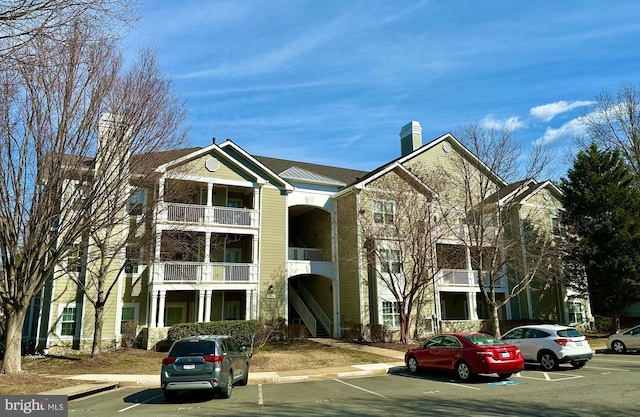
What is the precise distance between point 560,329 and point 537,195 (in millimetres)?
18968

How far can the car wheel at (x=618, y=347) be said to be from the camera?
2056 cm

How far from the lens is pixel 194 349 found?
11.2 metres

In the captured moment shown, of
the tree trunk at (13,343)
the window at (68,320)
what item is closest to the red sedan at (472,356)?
the tree trunk at (13,343)

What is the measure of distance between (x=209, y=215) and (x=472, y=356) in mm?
16563

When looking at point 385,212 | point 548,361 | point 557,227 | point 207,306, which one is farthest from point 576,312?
point 207,306

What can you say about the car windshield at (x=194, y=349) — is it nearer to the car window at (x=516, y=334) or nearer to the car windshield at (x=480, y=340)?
the car windshield at (x=480, y=340)

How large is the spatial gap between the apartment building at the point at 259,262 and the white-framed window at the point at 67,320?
1.9 inches

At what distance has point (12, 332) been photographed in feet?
46.6

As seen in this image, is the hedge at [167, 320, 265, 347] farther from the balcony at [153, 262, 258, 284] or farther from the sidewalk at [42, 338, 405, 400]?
the sidewalk at [42, 338, 405, 400]

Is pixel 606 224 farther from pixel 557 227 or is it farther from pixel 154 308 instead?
pixel 154 308

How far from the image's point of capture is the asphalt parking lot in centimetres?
914

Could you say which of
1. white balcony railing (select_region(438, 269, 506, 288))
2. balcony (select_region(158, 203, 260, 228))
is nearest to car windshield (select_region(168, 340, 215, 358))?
balcony (select_region(158, 203, 260, 228))

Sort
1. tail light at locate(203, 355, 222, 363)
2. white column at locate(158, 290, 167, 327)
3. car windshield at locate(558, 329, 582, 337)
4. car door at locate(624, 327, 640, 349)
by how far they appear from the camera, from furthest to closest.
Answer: white column at locate(158, 290, 167, 327)
car door at locate(624, 327, 640, 349)
car windshield at locate(558, 329, 582, 337)
tail light at locate(203, 355, 222, 363)

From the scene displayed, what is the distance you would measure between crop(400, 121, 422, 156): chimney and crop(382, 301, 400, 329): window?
12.5 meters
